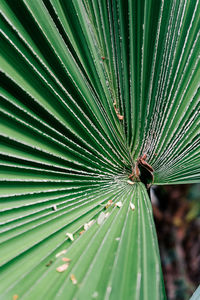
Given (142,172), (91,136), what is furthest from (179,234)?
(91,136)

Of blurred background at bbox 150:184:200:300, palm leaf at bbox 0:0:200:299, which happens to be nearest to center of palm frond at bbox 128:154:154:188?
palm leaf at bbox 0:0:200:299

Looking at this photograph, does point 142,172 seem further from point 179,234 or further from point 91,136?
point 179,234

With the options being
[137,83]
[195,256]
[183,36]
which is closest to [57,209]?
[137,83]

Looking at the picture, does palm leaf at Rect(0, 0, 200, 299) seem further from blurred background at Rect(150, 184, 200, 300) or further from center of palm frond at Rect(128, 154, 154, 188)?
blurred background at Rect(150, 184, 200, 300)

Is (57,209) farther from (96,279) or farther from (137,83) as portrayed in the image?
(137,83)

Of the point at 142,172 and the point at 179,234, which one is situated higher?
the point at 142,172
